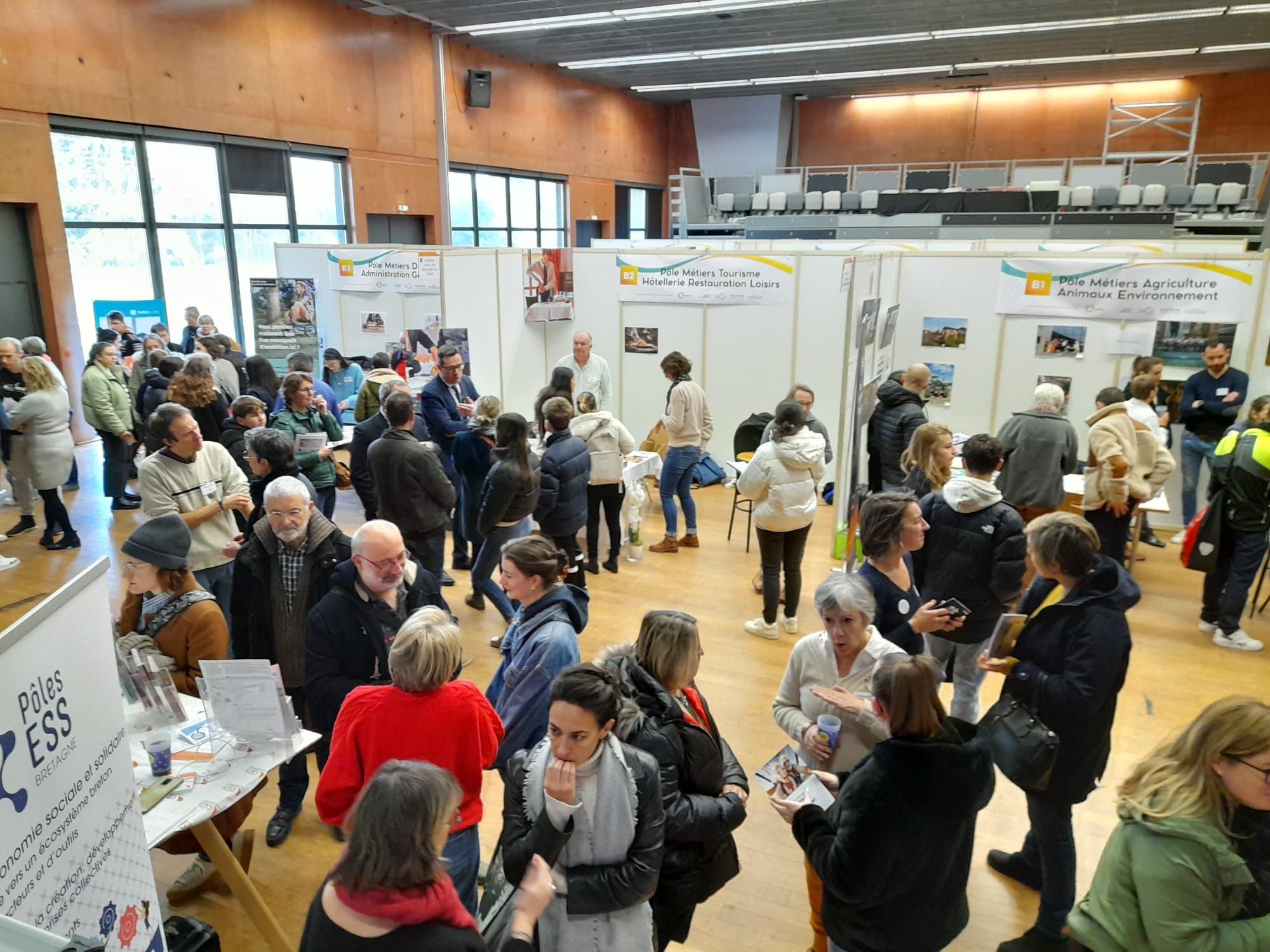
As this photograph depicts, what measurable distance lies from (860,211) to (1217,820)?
630 inches

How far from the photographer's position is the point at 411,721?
217 centimetres

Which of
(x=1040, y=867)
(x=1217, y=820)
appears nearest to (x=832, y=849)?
(x=1217, y=820)

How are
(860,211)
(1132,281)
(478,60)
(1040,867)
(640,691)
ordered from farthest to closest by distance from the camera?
(860,211) < (478,60) < (1132,281) < (1040,867) < (640,691)

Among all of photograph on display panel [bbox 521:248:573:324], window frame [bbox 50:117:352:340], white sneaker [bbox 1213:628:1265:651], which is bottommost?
white sneaker [bbox 1213:628:1265:651]

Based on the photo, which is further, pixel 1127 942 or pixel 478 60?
pixel 478 60

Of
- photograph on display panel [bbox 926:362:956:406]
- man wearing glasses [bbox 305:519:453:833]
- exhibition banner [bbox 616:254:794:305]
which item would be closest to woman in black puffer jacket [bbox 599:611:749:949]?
man wearing glasses [bbox 305:519:453:833]

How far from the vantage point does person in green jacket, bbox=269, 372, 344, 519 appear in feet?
16.8

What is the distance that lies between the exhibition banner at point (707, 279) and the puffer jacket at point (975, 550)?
4.70 meters

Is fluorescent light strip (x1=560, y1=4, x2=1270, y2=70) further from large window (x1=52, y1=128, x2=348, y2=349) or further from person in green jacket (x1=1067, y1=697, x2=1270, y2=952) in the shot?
person in green jacket (x1=1067, y1=697, x2=1270, y2=952)

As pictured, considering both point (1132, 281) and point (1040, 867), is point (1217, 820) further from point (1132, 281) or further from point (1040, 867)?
point (1132, 281)

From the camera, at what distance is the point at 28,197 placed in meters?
8.52

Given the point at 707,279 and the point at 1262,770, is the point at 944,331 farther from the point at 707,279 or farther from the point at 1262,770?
the point at 1262,770

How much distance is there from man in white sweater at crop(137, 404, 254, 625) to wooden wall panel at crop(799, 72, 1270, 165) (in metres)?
20.4

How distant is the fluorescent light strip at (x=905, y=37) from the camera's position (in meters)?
12.4
